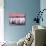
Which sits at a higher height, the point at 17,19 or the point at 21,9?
the point at 21,9

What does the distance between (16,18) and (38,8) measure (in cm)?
102

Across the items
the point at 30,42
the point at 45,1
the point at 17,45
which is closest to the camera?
the point at 30,42

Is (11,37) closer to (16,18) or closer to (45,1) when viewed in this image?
(16,18)

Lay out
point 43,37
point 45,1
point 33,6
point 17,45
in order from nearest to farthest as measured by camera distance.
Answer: point 43,37, point 17,45, point 45,1, point 33,6

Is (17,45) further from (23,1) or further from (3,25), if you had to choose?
(23,1)

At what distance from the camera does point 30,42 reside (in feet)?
10.6

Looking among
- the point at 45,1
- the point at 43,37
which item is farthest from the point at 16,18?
the point at 43,37

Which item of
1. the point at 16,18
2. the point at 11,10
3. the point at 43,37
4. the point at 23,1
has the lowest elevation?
the point at 43,37

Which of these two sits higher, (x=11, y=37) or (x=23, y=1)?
(x=23, y=1)

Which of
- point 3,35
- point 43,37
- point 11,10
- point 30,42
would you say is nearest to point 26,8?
point 11,10

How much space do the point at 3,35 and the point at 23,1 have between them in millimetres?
1668

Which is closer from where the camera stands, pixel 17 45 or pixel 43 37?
pixel 43 37

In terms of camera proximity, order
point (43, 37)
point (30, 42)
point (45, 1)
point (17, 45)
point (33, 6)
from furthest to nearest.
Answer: point (33, 6)
point (45, 1)
point (17, 45)
point (30, 42)
point (43, 37)

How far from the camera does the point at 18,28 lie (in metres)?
5.57
